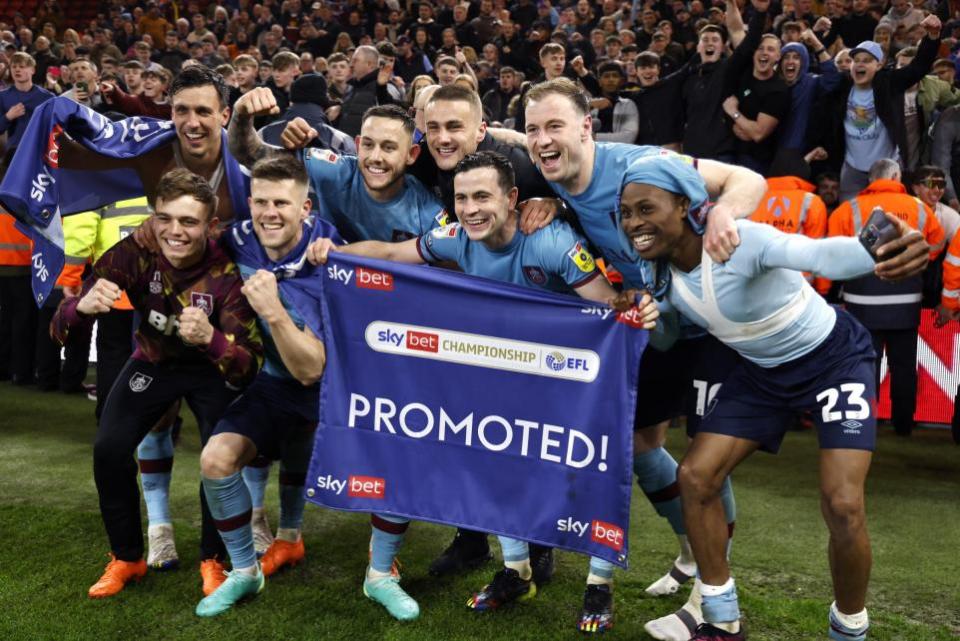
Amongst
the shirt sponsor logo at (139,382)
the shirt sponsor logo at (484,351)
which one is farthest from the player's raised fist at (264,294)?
the shirt sponsor logo at (139,382)

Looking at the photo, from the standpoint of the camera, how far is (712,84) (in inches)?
318

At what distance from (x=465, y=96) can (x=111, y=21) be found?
1747cm

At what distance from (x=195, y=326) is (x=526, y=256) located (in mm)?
1296

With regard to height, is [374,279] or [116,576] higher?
[374,279]

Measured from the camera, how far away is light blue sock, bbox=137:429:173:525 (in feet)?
14.5

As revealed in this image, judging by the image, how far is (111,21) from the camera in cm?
1934

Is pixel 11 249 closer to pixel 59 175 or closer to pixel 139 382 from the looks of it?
pixel 59 175

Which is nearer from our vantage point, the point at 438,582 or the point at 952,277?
the point at 438,582

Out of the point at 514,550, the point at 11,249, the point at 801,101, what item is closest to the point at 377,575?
the point at 514,550

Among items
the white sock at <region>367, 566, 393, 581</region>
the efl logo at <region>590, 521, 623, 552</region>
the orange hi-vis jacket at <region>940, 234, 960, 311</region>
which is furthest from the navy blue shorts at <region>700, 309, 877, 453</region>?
the orange hi-vis jacket at <region>940, 234, 960, 311</region>

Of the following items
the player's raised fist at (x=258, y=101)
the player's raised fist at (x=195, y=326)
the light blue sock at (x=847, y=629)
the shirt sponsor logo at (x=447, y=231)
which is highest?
the player's raised fist at (x=258, y=101)

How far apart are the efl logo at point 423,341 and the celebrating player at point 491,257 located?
36 cm

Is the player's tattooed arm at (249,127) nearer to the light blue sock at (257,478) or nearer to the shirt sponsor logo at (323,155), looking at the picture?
the shirt sponsor logo at (323,155)

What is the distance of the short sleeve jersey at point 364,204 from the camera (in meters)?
4.33
